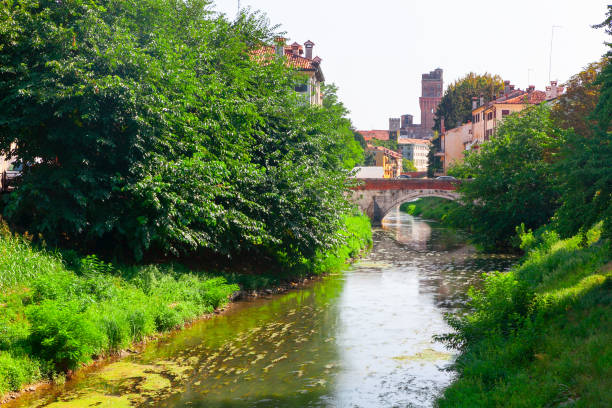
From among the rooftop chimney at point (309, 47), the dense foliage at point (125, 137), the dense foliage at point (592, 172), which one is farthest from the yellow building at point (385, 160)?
the dense foliage at point (592, 172)

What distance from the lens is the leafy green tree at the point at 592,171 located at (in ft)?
36.5

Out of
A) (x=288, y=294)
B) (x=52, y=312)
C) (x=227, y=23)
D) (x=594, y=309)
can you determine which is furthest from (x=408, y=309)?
(x=227, y=23)

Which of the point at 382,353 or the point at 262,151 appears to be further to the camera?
the point at 262,151

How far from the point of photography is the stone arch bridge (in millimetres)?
51531

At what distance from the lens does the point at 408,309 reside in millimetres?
18609

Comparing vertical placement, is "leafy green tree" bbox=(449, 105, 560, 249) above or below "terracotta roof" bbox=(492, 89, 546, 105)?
below

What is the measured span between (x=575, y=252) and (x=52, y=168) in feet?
53.0

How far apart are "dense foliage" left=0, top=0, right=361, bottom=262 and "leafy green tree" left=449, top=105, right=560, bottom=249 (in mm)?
15214

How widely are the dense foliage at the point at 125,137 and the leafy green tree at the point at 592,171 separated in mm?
9914

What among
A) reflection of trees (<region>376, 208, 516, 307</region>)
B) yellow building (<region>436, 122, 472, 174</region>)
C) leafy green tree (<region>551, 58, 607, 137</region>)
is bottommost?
reflection of trees (<region>376, 208, 516, 307</region>)

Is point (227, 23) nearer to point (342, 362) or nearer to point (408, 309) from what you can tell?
point (408, 309)

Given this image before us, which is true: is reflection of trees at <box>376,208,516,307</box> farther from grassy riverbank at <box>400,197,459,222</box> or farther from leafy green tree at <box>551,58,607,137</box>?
grassy riverbank at <box>400,197,459,222</box>

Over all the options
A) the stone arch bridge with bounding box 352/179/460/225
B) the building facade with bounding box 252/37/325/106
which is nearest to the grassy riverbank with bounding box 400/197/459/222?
the stone arch bridge with bounding box 352/179/460/225

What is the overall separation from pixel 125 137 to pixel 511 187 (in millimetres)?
22449
